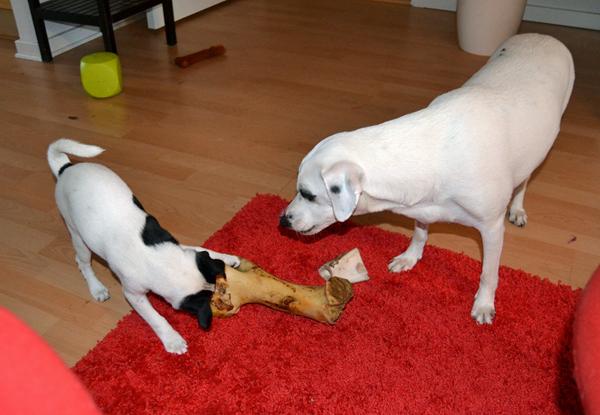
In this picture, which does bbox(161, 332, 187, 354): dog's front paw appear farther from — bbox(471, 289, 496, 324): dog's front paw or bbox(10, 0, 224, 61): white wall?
bbox(10, 0, 224, 61): white wall

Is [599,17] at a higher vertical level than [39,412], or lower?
lower

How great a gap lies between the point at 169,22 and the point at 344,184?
12.5 feet

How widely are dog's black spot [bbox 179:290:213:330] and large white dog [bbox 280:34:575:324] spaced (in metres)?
0.47

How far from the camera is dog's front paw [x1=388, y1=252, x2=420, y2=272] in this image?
2.69 metres

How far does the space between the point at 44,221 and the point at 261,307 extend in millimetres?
1386

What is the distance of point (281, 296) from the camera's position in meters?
2.29

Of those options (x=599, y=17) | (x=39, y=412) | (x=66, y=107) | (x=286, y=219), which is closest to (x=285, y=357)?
(x=286, y=219)

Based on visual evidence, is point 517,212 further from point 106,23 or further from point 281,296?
point 106,23

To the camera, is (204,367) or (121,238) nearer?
(121,238)

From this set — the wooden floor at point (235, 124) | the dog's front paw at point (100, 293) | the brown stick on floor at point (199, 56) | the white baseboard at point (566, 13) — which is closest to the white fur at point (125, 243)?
the dog's front paw at point (100, 293)

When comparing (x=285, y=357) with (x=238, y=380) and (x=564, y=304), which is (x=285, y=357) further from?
(x=564, y=304)

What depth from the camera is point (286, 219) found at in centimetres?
225

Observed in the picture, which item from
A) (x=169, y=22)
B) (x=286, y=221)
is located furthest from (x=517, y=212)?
(x=169, y=22)

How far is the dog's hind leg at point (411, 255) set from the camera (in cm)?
267
